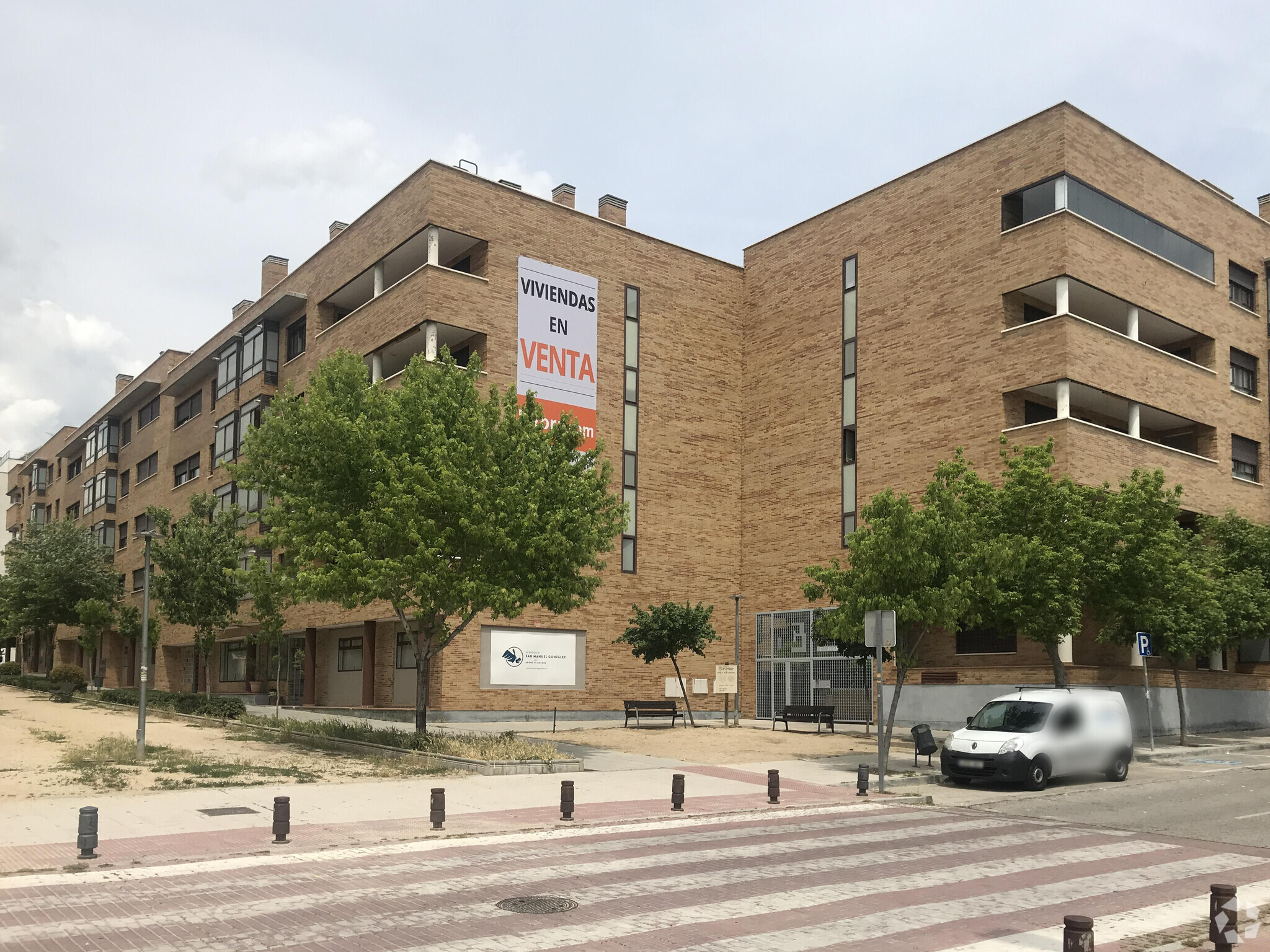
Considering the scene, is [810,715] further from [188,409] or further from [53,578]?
[188,409]

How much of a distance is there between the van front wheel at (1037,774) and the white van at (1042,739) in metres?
0.01

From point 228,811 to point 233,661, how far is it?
3871 centimetres

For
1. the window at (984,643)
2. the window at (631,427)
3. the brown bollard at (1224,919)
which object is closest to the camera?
the brown bollard at (1224,919)

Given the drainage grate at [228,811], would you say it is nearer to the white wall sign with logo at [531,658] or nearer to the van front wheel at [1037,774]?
the van front wheel at [1037,774]

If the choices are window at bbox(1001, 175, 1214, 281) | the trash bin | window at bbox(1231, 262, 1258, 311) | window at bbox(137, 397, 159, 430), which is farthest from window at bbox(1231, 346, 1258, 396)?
window at bbox(137, 397, 159, 430)

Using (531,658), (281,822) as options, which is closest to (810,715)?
(531,658)

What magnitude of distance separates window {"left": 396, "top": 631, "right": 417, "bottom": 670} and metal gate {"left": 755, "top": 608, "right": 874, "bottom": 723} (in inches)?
486

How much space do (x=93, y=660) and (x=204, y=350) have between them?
24861mm

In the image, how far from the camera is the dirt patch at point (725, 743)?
2452cm

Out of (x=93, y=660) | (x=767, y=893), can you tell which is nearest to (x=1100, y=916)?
(x=767, y=893)

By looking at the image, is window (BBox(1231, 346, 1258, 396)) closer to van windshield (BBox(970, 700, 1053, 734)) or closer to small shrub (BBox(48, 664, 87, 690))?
van windshield (BBox(970, 700, 1053, 734))

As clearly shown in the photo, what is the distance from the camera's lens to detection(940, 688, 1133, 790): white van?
19.0m

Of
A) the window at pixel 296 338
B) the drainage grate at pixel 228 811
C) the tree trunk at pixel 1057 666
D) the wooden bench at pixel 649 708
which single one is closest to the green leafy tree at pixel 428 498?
the drainage grate at pixel 228 811

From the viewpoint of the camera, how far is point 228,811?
14.7 metres
